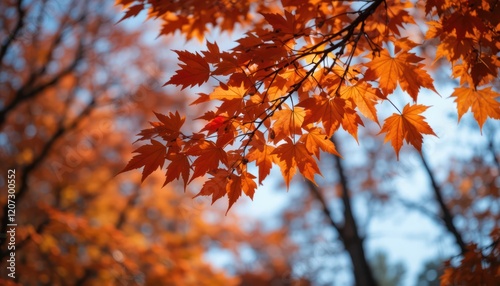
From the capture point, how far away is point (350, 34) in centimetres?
174

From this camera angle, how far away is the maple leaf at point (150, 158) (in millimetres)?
1524

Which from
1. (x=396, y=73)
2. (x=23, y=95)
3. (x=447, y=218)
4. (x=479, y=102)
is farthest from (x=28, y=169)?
(x=447, y=218)

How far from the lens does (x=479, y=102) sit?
6.31ft

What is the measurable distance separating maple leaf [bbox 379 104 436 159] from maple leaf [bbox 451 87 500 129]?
431 millimetres

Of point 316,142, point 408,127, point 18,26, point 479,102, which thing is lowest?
point 316,142

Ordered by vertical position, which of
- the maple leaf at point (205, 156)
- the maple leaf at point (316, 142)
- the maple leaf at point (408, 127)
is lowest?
the maple leaf at point (205, 156)

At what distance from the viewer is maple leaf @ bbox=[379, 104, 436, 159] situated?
5.46 feet

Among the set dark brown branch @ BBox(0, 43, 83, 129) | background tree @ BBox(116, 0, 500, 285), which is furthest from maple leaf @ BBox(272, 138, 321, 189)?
dark brown branch @ BBox(0, 43, 83, 129)

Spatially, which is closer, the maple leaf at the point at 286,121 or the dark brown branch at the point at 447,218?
the maple leaf at the point at 286,121

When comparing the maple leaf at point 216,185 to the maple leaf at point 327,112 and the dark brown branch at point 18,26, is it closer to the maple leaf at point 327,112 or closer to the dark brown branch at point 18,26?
the maple leaf at point 327,112

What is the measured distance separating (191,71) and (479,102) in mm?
1498

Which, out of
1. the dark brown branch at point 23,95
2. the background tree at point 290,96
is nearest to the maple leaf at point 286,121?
the background tree at point 290,96

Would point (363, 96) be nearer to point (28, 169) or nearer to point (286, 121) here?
point (286, 121)

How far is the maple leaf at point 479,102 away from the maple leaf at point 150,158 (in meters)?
1.55
